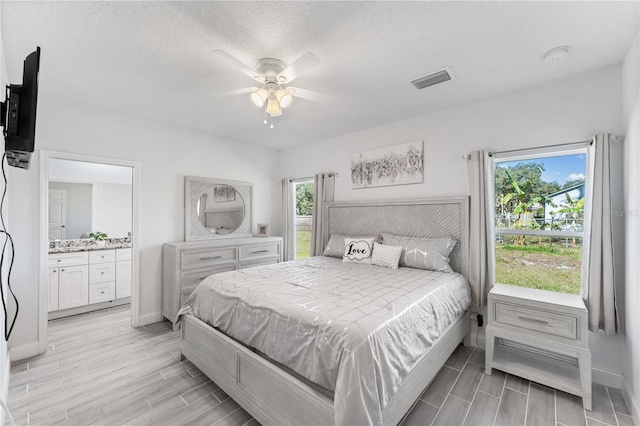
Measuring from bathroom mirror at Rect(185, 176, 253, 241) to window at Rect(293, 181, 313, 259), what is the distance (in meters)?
0.85

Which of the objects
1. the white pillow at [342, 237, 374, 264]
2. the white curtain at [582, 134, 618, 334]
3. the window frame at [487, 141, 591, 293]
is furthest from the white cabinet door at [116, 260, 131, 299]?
the white curtain at [582, 134, 618, 334]

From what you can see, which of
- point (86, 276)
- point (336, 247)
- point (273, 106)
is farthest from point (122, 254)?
point (273, 106)

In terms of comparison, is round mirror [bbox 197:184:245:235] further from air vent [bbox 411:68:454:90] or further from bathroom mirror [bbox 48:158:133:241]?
air vent [bbox 411:68:454:90]

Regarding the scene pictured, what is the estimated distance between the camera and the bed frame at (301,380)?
1475mm

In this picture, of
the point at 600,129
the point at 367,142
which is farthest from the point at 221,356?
the point at 600,129

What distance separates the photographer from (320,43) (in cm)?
186

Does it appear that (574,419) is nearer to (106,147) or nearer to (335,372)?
(335,372)

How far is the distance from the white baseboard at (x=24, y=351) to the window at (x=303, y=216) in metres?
3.26

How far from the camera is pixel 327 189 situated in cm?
417

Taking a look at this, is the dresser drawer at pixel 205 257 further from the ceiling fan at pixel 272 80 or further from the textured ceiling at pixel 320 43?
the ceiling fan at pixel 272 80

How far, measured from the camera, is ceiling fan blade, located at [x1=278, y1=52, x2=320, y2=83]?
1679 millimetres

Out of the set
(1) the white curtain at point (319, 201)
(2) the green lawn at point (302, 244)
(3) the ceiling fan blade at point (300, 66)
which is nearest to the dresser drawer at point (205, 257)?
(1) the white curtain at point (319, 201)

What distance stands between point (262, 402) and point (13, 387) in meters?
2.08

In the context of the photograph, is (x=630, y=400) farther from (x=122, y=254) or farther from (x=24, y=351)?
(x=122, y=254)
